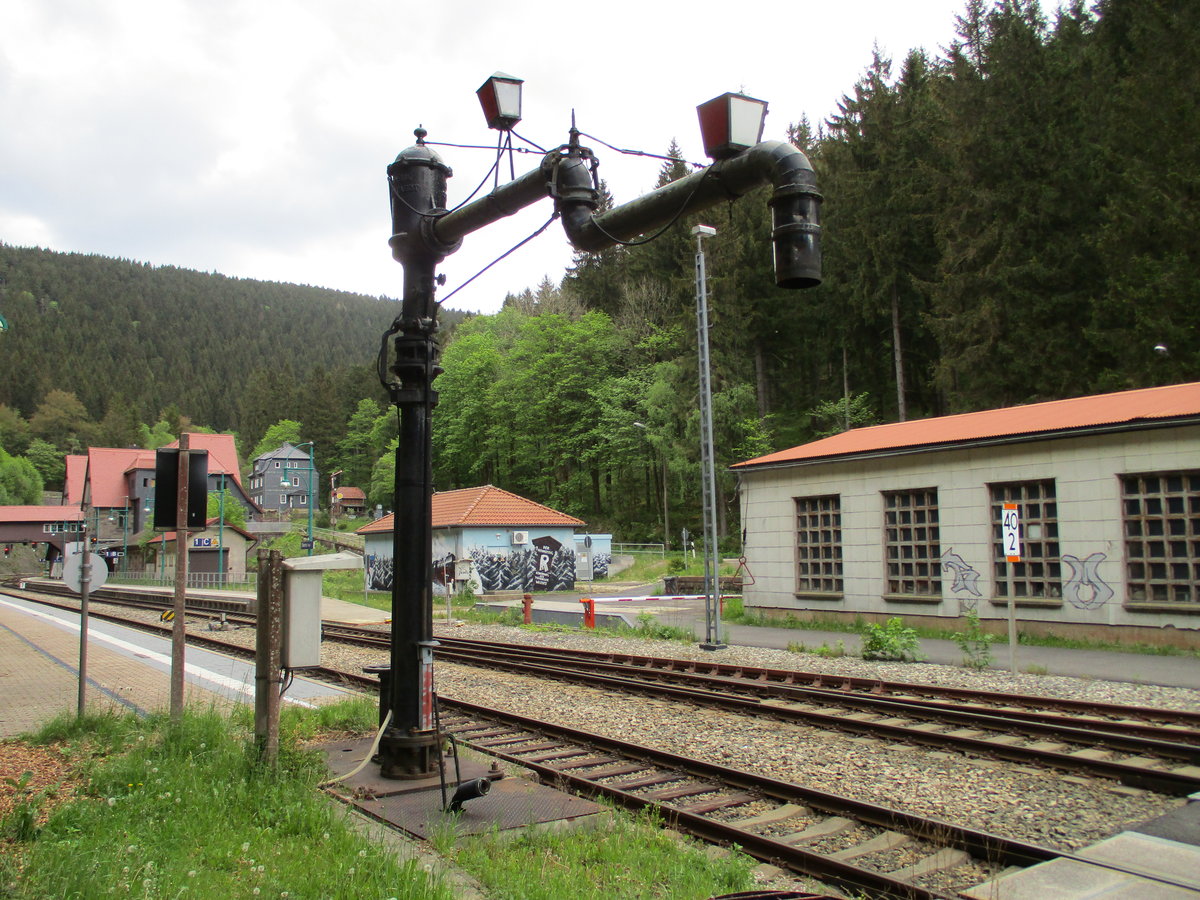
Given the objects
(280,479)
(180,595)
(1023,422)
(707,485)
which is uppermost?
(280,479)

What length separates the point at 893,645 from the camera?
15.0 meters

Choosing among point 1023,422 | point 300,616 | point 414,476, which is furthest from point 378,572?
point 414,476

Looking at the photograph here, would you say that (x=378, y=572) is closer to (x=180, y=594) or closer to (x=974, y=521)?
(x=974, y=521)

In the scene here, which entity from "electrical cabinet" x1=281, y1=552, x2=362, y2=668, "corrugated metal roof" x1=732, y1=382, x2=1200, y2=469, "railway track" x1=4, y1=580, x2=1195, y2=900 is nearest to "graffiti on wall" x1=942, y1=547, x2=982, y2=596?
"corrugated metal roof" x1=732, y1=382, x2=1200, y2=469

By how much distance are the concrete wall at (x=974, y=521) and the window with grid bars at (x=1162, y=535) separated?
202mm

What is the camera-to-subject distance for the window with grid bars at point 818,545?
70.2 feet

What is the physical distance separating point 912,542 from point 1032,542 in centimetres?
266

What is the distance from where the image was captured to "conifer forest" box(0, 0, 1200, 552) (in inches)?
1169

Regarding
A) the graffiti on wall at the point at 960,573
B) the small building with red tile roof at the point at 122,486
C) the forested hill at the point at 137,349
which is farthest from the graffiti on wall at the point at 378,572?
the forested hill at the point at 137,349

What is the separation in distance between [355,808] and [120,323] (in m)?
199

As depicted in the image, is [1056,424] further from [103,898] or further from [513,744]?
[103,898]

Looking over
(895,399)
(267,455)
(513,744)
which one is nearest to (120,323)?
(267,455)

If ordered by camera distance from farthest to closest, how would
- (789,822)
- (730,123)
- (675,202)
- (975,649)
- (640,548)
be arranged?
1. (640,548)
2. (975,649)
3. (789,822)
4. (675,202)
5. (730,123)

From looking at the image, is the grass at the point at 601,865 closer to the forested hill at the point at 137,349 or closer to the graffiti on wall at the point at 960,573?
the graffiti on wall at the point at 960,573
